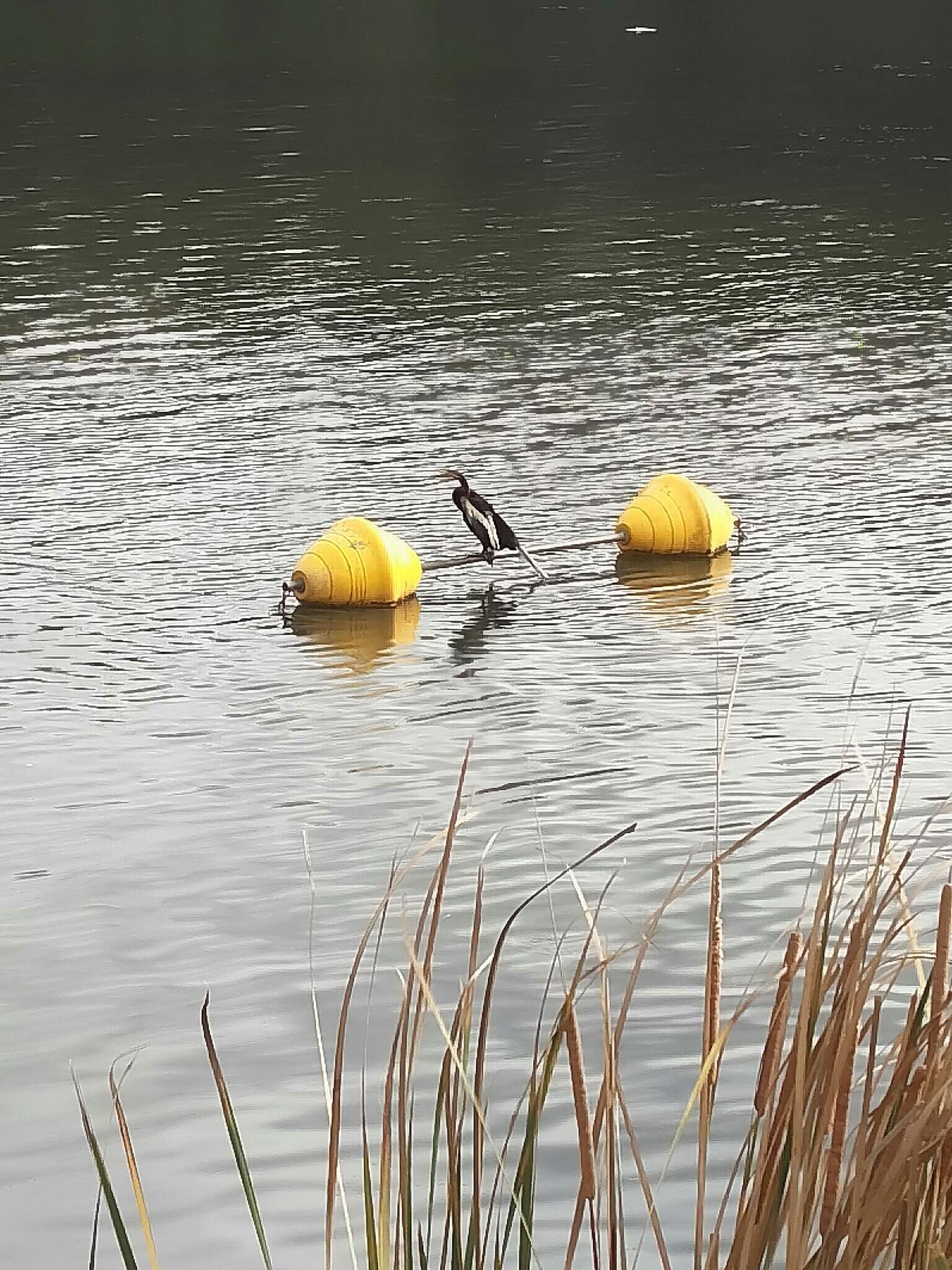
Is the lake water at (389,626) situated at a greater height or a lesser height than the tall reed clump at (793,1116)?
lesser

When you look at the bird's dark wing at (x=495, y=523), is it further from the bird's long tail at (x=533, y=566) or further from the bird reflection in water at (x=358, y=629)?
the bird reflection in water at (x=358, y=629)

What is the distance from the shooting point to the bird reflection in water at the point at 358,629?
13.2m

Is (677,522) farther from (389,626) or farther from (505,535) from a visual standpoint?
(389,626)

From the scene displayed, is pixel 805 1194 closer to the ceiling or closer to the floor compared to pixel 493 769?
closer to the ceiling

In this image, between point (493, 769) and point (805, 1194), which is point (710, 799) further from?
point (805, 1194)

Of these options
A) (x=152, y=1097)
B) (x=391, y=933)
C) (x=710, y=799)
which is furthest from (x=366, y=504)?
(x=152, y=1097)

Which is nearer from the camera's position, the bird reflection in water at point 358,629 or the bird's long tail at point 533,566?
the bird reflection in water at point 358,629

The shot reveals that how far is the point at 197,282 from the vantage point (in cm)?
2983

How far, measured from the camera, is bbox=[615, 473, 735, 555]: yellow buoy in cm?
1539

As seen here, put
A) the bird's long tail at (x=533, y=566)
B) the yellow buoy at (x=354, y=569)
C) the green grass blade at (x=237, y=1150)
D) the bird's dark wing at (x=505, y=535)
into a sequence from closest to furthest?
1. the green grass blade at (x=237, y=1150)
2. the yellow buoy at (x=354, y=569)
3. the bird's dark wing at (x=505, y=535)
4. the bird's long tail at (x=533, y=566)

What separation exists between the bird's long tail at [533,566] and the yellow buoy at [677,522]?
0.71 metres

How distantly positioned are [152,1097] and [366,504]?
10337 mm

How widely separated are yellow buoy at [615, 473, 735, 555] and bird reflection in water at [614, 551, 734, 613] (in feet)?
0.21

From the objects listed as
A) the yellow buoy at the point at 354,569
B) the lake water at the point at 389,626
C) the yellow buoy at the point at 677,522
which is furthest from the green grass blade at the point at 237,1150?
the yellow buoy at the point at 677,522
